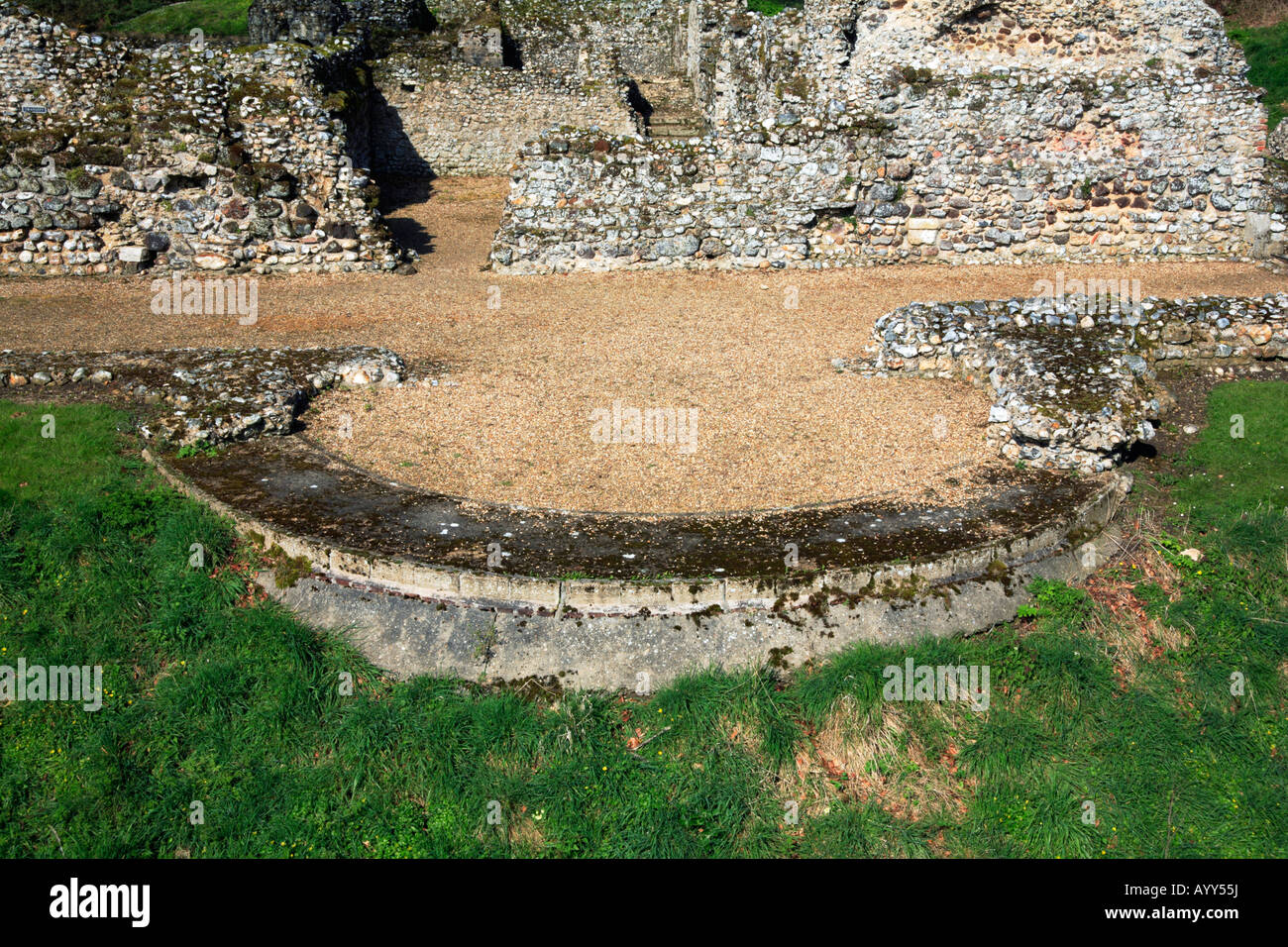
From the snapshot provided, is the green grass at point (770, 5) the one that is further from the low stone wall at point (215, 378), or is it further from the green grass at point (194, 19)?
the low stone wall at point (215, 378)

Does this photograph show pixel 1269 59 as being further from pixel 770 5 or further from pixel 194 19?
pixel 194 19

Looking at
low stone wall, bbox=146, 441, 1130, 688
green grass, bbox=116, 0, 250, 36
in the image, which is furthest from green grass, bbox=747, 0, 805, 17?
low stone wall, bbox=146, 441, 1130, 688

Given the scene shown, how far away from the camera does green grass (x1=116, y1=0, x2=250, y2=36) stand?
100ft

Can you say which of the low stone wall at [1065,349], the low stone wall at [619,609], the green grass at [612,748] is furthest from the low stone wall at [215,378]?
the low stone wall at [1065,349]

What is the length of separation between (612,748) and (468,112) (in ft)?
56.3

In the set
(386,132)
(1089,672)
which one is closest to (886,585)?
(1089,672)

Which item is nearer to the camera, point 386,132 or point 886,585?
point 886,585

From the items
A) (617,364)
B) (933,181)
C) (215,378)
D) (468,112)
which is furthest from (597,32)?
(215,378)

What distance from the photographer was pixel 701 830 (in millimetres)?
5352

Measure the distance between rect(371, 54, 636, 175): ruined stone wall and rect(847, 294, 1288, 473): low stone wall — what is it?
11.5m

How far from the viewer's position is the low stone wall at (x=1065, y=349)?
800 centimetres

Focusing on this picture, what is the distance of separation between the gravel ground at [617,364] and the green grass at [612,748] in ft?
5.65

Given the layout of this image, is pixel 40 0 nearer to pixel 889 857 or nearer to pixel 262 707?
pixel 262 707

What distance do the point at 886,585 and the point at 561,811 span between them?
2421 millimetres
